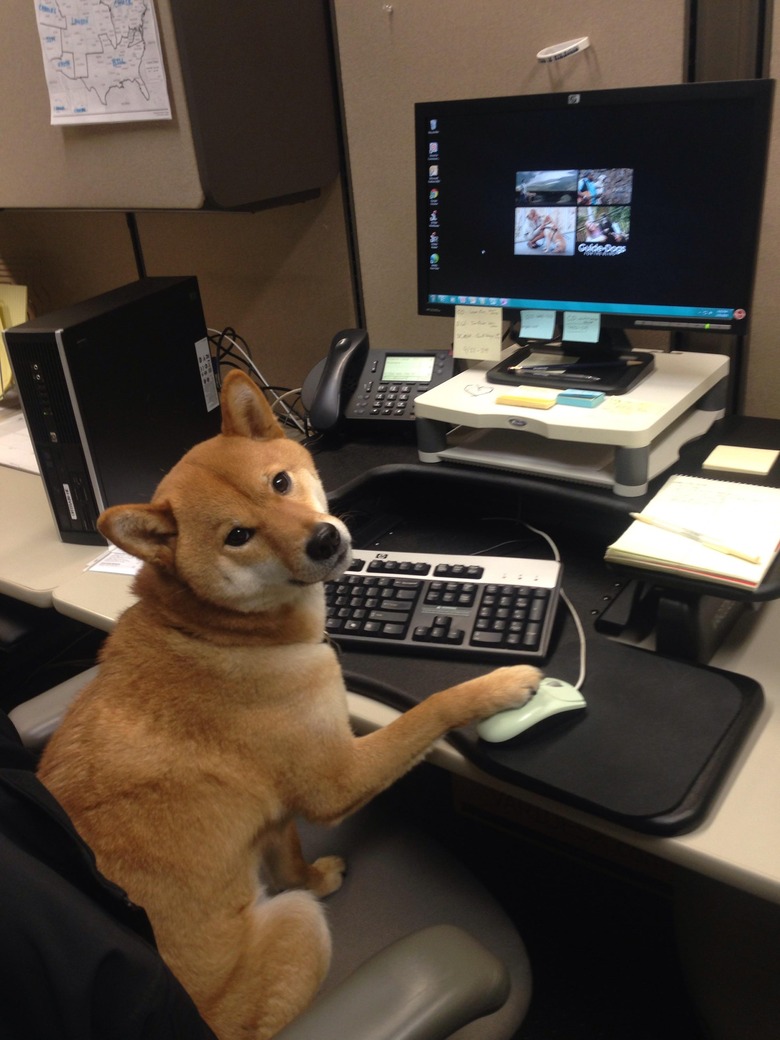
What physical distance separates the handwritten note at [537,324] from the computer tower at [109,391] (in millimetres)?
624

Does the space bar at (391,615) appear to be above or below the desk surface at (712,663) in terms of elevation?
above

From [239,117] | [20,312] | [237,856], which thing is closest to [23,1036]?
[237,856]

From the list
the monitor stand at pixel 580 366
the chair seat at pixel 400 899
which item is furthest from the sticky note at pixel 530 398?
the chair seat at pixel 400 899

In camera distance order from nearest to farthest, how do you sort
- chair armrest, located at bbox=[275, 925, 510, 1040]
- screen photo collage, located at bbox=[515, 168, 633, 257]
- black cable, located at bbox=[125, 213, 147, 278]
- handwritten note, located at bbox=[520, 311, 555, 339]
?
chair armrest, located at bbox=[275, 925, 510, 1040], screen photo collage, located at bbox=[515, 168, 633, 257], handwritten note, located at bbox=[520, 311, 555, 339], black cable, located at bbox=[125, 213, 147, 278]

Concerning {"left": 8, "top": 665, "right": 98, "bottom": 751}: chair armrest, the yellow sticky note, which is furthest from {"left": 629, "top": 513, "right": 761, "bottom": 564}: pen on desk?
the yellow sticky note

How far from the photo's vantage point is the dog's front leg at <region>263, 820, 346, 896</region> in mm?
927

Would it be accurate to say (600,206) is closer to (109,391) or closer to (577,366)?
(577,366)

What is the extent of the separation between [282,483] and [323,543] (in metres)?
0.11

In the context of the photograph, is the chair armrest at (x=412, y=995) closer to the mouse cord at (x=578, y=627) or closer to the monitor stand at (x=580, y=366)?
the mouse cord at (x=578, y=627)

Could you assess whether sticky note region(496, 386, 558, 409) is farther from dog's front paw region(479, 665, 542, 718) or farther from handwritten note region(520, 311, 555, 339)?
dog's front paw region(479, 665, 542, 718)

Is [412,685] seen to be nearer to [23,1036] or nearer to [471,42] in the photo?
[23,1036]

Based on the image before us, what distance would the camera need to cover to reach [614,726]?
2.50 ft

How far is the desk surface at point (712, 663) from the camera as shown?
2.13 ft

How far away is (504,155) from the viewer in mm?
1063
